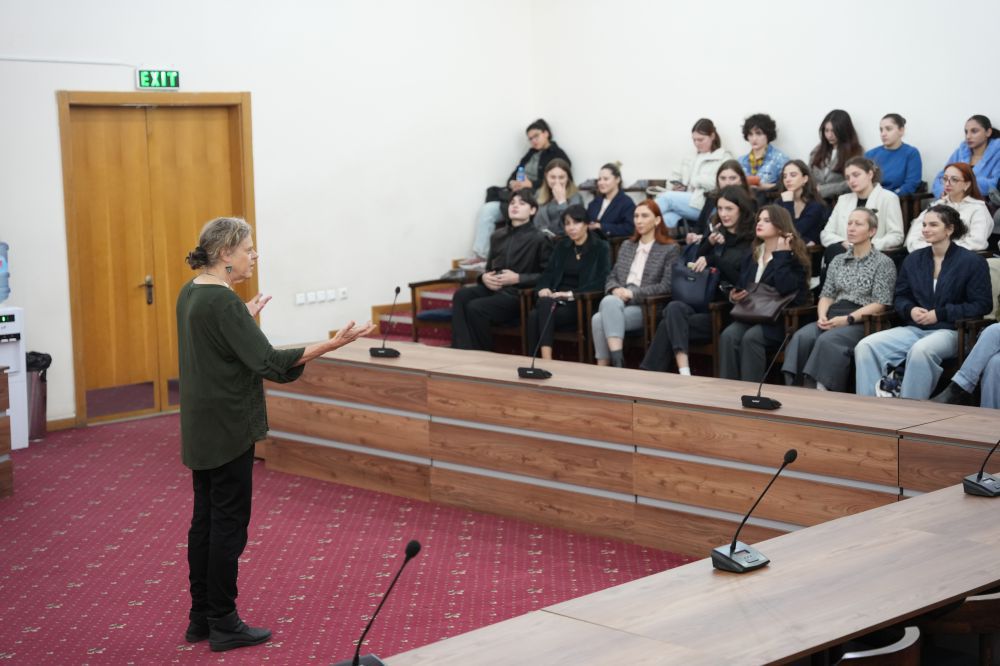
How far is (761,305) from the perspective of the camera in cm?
701

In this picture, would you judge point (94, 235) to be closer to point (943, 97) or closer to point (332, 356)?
point (332, 356)

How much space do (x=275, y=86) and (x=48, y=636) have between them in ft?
17.5

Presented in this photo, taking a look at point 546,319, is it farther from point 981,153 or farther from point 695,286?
point 981,153

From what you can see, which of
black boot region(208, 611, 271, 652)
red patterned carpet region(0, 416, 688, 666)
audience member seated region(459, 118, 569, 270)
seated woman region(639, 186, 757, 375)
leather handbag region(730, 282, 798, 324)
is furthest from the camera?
audience member seated region(459, 118, 569, 270)

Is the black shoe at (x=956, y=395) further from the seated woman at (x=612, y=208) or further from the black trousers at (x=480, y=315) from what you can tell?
the black trousers at (x=480, y=315)

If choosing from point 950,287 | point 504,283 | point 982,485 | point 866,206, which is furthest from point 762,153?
point 982,485

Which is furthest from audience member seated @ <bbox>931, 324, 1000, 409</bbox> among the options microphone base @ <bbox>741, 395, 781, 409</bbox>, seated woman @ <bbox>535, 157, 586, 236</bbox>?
seated woman @ <bbox>535, 157, 586, 236</bbox>

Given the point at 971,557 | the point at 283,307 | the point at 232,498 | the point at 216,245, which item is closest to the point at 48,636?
the point at 232,498

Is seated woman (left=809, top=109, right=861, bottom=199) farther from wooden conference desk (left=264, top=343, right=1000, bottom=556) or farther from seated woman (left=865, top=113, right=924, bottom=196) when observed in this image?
wooden conference desk (left=264, top=343, right=1000, bottom=556)

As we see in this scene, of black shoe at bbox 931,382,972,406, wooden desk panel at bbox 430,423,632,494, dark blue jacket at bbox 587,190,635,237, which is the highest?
dark blue jacket at bbox 587,190,635,237

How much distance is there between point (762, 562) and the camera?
3.15 meters

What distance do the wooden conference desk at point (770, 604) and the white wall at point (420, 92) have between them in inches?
205

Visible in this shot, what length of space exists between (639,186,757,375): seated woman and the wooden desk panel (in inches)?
71.7

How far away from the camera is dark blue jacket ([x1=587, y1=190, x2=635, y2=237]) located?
8789 mm
